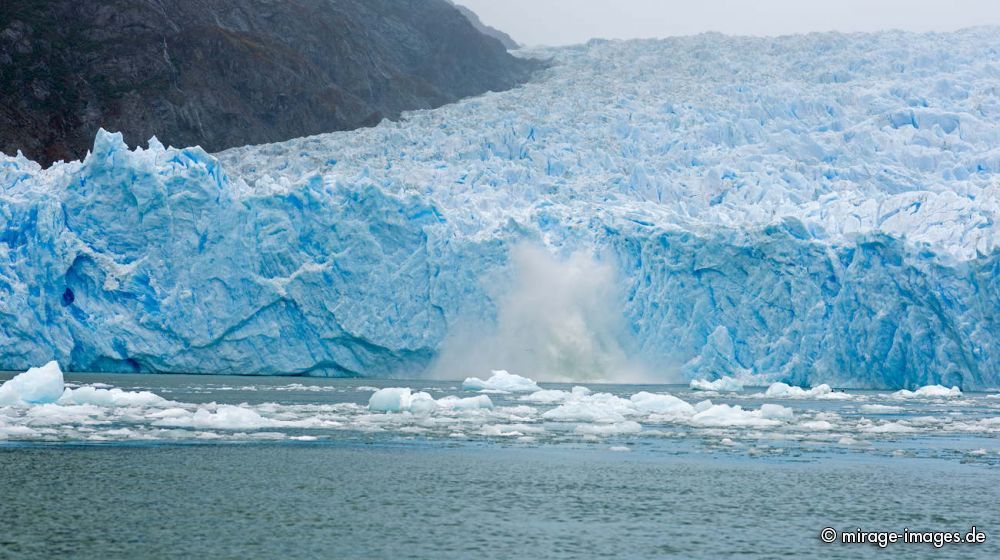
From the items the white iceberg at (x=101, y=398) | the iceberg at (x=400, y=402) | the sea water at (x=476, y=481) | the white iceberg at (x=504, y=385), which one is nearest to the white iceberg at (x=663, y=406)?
the sea water at (x=476, y=481)

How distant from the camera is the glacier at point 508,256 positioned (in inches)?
1146

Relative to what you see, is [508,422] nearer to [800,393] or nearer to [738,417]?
[738,417]

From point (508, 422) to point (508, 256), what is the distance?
1302 cm

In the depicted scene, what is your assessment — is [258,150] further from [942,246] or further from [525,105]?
[942,246]

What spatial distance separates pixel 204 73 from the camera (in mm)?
48312

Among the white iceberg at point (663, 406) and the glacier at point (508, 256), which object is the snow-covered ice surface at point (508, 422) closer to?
the white iceberg at point (663, 406)

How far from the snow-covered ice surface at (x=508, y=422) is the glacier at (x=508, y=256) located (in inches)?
165

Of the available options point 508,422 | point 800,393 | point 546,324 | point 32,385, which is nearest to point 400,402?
point 508,422

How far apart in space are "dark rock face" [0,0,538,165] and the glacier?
1087 centimetres

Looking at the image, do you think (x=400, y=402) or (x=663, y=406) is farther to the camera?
(x=663, y=406)

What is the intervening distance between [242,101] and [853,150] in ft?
83.9

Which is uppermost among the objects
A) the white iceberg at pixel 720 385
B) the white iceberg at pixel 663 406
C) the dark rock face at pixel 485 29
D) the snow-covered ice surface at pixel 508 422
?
the dark rock face at pixel 485 29

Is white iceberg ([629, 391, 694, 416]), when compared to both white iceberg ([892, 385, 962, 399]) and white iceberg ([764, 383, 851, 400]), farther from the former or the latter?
white iceberg ([892, 385, 962, 399])

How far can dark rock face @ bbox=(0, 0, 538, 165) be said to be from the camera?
4394 cm
